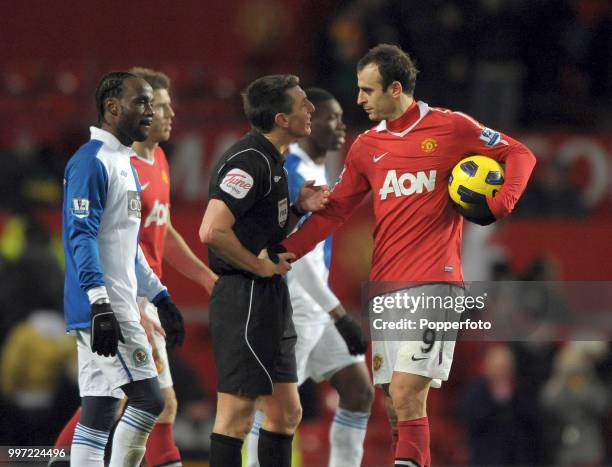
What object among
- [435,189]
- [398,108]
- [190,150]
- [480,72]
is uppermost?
[480,72]

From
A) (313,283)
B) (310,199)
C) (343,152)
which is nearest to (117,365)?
(310,199)

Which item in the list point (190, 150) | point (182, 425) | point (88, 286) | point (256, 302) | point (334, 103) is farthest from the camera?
Result: point (190, 150)

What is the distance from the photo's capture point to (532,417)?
999cm

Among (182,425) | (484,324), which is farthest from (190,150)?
(484,324)

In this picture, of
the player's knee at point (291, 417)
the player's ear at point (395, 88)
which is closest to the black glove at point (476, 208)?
the player's ear at point (395, 88)

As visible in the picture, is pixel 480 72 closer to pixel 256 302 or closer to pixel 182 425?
pixel 182 425

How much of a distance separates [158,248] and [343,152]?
4557 mm

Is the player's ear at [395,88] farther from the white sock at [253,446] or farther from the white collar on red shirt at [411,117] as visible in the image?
the white sock at [253,446]

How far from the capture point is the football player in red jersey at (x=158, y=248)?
652 cm

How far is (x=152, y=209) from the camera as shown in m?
6.69

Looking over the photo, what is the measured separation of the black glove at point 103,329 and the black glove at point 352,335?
167 cm

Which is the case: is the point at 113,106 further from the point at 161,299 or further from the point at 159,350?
A: the point at 159,350

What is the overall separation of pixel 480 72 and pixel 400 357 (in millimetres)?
7477

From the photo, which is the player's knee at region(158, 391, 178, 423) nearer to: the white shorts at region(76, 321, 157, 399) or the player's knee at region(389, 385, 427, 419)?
the white shorts at region(76, 321, 157, 399)
